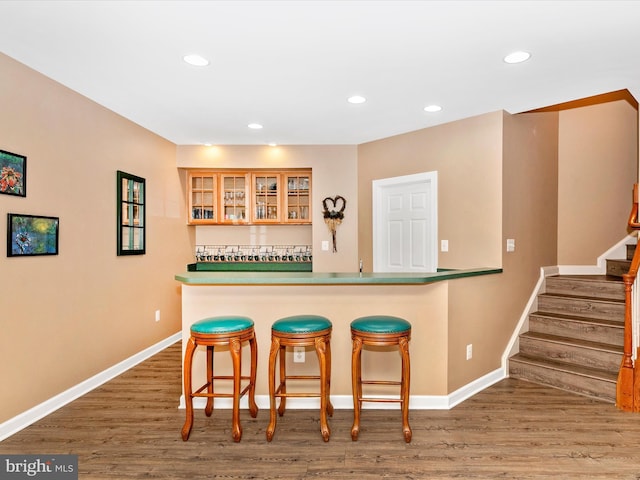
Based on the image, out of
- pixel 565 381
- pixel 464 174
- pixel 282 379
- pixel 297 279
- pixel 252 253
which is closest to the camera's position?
pixel 297 279

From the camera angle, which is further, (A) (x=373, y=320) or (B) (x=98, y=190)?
(B) (x=98, y=190)

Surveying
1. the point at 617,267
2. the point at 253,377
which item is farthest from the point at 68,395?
the point at 617,267

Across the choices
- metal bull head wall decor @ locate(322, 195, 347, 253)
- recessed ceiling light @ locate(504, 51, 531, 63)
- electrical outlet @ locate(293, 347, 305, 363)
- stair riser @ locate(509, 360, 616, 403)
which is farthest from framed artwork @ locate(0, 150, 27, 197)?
stair riser @ locate(509, 360, 616, 403)

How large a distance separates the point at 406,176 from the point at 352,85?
1.66 metres

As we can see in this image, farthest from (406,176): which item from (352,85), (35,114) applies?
(35,114)

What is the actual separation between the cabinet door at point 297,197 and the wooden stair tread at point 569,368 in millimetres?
2995

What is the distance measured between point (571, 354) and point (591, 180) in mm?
2307

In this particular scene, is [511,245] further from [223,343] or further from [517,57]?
[223,343]

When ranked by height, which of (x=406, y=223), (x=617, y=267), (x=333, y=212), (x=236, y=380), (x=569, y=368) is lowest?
(x=569, y=368)

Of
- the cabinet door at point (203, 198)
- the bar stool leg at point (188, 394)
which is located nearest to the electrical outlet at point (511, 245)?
the bar stool leg at point (188, 394)

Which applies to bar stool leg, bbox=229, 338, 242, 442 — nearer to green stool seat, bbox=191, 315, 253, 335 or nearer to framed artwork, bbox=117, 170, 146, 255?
green stool seat, bbox=191, 315, 253, 335

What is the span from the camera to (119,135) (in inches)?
148

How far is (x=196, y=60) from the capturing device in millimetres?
2523

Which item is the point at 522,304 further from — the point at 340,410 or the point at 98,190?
the point at 98,190
